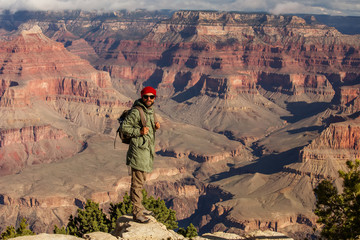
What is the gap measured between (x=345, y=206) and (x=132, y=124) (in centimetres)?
1294

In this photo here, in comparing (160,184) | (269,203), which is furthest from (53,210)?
(269,203)

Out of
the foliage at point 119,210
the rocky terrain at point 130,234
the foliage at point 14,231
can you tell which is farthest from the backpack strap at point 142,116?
the foliage at point 119,210

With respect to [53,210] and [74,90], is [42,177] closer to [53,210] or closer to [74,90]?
[53,210]

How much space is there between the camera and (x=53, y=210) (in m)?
103

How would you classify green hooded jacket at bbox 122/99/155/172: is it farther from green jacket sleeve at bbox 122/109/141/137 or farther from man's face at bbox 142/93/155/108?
man's face at bbox 142/93/155/108

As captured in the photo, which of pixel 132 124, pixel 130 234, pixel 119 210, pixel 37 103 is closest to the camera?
pixel 132 124

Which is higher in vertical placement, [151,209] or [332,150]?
[151,209]

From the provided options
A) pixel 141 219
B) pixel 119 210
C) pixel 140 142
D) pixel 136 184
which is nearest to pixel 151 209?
pixel 119 210

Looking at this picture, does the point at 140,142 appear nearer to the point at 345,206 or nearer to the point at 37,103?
the point at 345,206

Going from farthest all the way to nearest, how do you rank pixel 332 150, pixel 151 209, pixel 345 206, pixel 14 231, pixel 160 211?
1. pixel 332 150
2. pixel 160 211
3. pixel 151 209
4. pixel 14 231
5. pixel 345 206

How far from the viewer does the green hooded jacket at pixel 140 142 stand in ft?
77.7

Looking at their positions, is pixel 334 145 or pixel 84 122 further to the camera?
pixel 84 122

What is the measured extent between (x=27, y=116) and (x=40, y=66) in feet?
132

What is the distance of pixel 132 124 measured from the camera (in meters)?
23.7
